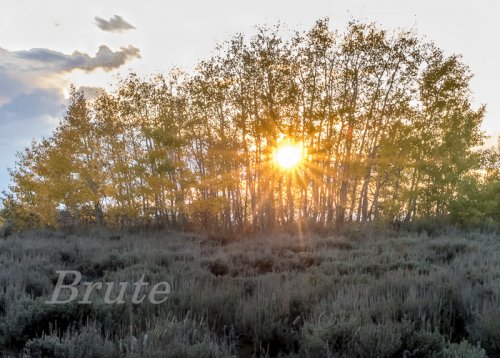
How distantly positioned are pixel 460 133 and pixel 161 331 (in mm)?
23180

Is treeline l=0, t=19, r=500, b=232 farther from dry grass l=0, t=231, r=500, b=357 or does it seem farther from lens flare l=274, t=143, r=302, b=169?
dry grass l=0, t=231, r=500, b=357

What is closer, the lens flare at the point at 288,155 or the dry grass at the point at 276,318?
the dry grass at the point at 276,318

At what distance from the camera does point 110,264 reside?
9.48 meters


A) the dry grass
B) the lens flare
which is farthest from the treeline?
the dry grass

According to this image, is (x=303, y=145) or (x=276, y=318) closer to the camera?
(x=276, y=318)

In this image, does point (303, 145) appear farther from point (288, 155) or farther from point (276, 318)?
point (276, 318)

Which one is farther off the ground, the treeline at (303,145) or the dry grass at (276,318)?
the treeline at (303,145)

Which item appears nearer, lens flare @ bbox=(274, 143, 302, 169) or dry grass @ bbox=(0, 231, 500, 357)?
dry grass @ bbox=(0, 231, 500, 357)

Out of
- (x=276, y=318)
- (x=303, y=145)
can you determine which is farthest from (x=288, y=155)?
(x=276, y=318)

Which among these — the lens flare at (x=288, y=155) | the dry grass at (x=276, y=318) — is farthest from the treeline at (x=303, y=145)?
the dry grass at (x=276, y=318)

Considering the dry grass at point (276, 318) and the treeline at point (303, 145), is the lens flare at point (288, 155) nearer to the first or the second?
the treeline at point (303, 145)

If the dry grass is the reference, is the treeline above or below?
above

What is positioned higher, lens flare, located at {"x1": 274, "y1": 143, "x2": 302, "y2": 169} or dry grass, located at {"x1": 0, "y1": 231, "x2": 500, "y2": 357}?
lens flare, located at {"x1": 274, "y1": 143, "x2": 302, "y2": 169}

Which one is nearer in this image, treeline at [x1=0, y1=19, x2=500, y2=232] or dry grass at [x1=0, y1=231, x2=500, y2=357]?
dry grass at [x1=0, y1=231, x2=500, y2=357]
